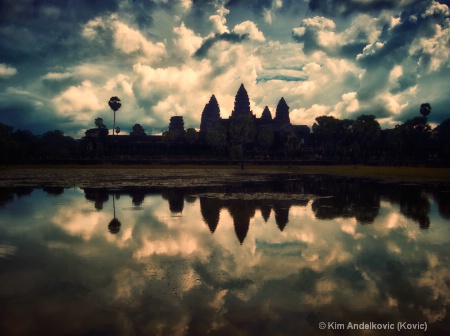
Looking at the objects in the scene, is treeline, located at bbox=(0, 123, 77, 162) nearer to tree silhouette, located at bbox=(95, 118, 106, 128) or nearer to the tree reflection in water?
tree silhouette, located at bbox=(95, 118, 106, 128)

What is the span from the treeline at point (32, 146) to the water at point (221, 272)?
227 ft

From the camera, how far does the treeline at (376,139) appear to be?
91.3 meters

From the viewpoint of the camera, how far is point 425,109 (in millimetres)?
101938

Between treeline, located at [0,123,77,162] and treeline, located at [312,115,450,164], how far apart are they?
61435mm

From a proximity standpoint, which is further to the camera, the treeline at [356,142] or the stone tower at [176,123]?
the stone tower at [176,123]

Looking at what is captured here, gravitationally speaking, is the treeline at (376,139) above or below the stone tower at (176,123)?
below

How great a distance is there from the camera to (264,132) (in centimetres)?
10638

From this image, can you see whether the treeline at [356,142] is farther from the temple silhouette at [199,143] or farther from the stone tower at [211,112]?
the stone tower at [211,112]

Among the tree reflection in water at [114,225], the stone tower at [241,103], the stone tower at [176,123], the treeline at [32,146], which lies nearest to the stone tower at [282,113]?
the stone tower at [241,103]

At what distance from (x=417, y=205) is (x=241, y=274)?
571 inches

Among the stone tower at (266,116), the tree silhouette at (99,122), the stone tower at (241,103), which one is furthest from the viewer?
the stone tower at (241,103)

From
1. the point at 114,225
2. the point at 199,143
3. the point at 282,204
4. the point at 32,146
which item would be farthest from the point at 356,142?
the point at 114,225

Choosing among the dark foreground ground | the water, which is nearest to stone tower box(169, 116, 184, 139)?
the dark foreground ground

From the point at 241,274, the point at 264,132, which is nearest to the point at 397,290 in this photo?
the point at 241,274
